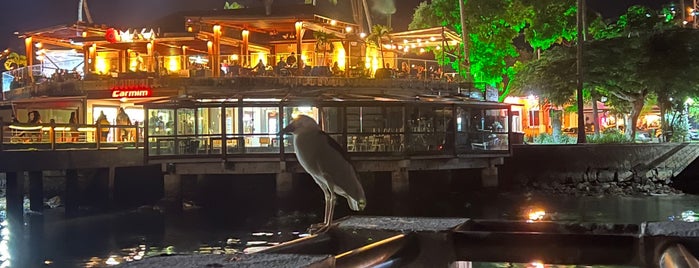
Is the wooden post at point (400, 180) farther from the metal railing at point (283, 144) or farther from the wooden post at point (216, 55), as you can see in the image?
the wooden post at point (216, 55)

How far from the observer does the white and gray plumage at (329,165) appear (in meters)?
7.83

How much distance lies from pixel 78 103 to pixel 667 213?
95.8ft

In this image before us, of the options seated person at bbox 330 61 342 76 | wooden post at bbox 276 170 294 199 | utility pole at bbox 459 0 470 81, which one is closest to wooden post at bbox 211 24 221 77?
seated person at bbox 330 61 342 76

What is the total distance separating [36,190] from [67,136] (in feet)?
8.88

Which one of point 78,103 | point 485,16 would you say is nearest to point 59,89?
point 78,103

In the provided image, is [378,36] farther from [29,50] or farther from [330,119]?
[29,50]

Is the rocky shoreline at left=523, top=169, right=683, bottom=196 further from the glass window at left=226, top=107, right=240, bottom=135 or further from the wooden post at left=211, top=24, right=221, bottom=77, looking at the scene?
the wooden post at left=211, top=24, right=221, bottom=77

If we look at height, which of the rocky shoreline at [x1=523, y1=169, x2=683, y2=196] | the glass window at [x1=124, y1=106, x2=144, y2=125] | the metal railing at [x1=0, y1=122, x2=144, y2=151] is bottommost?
the rocky shoreline at [x1=523, y1=169, x2=683, y2=196]

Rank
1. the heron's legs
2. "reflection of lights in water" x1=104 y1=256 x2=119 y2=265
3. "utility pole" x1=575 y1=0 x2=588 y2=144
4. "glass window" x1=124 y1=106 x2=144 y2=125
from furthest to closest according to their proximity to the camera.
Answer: "glass window" x1=124 y1=106 x2=144 y2=125 < "utility pole" x1=575 y1=0 x2=588 y2=144 < "reflection of lights in water" x1=104 y1=256 x2=119 y2=265 < the heron's legs

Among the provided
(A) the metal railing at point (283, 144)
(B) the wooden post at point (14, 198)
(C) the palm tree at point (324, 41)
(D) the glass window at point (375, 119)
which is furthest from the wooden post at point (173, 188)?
(C) the palm tree at point (324, 41)

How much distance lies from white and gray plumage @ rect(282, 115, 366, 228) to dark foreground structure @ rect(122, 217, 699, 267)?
216cm

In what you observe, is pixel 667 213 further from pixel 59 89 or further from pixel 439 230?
pixel 59 89

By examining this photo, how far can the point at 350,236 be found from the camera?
5562 millimetres

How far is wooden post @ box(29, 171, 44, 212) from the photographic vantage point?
88.5 feet
